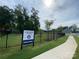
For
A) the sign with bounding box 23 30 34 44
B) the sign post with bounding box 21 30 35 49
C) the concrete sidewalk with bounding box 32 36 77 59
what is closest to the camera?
the concrete sidewalk with bounding box 32 36 77 59

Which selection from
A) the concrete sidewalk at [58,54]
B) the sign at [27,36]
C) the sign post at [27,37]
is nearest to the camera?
the concrete sidewalk at [58,54]

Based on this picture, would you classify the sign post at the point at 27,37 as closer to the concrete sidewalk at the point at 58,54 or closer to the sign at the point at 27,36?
the sign at the point at 27,36

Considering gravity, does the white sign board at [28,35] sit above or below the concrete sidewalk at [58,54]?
above

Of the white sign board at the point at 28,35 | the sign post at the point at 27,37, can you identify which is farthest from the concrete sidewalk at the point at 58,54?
the white sign board at the point at 28,35

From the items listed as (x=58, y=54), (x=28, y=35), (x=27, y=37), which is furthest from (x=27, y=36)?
(x=58, y=54)

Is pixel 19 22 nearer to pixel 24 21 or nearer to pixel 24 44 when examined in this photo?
pixel 24 21

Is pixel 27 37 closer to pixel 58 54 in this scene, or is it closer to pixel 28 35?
pixel 28 35

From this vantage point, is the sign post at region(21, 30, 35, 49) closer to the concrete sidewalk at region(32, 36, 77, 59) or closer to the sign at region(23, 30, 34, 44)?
the sign at region(23, 30, 34, 44)

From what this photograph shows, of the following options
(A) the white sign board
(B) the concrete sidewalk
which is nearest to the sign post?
(A) the white sign board

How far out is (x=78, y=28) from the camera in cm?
13825

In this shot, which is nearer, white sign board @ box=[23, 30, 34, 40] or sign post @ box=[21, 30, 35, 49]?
sign post @ box=[21, 30, 35, 49]

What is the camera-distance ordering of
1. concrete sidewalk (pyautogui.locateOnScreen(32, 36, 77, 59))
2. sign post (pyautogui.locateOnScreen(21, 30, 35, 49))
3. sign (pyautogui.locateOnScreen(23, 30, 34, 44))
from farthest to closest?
1. sign (pyautogui.locateOnScreen(23, 30, 34, 44))
2. sign post (pyautogui.locateOnScreen(21, 30, 35, 49))
3. concrete sidewalk (pyautogui.locateOnScreen(32, 36, 77, 59))

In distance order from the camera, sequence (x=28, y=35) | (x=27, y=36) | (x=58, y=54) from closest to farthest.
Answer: (x=58, y=54) → (x=27, y=36) → (x=28, y=35)

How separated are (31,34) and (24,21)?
49.6m
